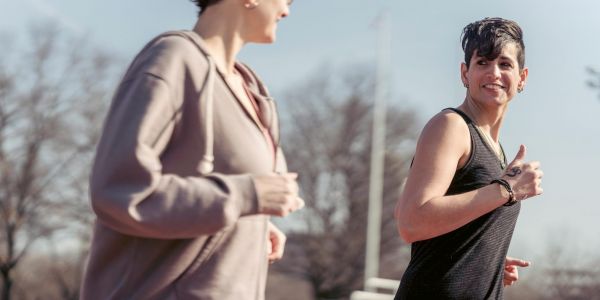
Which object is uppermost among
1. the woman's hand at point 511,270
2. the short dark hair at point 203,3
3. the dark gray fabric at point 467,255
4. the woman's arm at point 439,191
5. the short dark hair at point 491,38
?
the short dark hair at point 203,3

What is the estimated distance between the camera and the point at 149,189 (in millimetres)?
1786

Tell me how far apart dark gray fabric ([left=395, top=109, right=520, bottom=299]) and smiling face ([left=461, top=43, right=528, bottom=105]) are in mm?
185

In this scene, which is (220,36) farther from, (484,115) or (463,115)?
(484,115)

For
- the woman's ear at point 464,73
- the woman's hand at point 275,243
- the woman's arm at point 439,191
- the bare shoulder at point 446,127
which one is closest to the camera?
the woman's hand at point 275,243

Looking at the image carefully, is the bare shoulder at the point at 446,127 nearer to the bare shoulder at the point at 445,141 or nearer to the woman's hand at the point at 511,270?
the bare shoulder at the point at 445,141

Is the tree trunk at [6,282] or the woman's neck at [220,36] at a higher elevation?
the woman's neck at [220,36]

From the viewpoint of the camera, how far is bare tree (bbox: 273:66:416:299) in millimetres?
28844

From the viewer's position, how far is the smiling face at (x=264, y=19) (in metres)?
2.02

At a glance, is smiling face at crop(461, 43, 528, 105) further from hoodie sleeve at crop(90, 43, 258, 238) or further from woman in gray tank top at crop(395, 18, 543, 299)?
hoodie sleeve at crop(90, 43, 258, 238)

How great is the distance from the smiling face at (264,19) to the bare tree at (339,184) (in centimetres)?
2616

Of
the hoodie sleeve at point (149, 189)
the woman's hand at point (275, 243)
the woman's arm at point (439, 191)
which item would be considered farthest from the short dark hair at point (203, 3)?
the woman's arm at point (439, 191)

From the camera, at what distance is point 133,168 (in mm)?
1781

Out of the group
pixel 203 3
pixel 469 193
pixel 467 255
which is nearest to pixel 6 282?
pixel 467 255

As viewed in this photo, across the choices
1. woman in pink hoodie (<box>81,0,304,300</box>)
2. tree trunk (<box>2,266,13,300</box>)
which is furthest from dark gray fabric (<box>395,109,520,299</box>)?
tree trunk (<box>2,266,13,300</box>)
